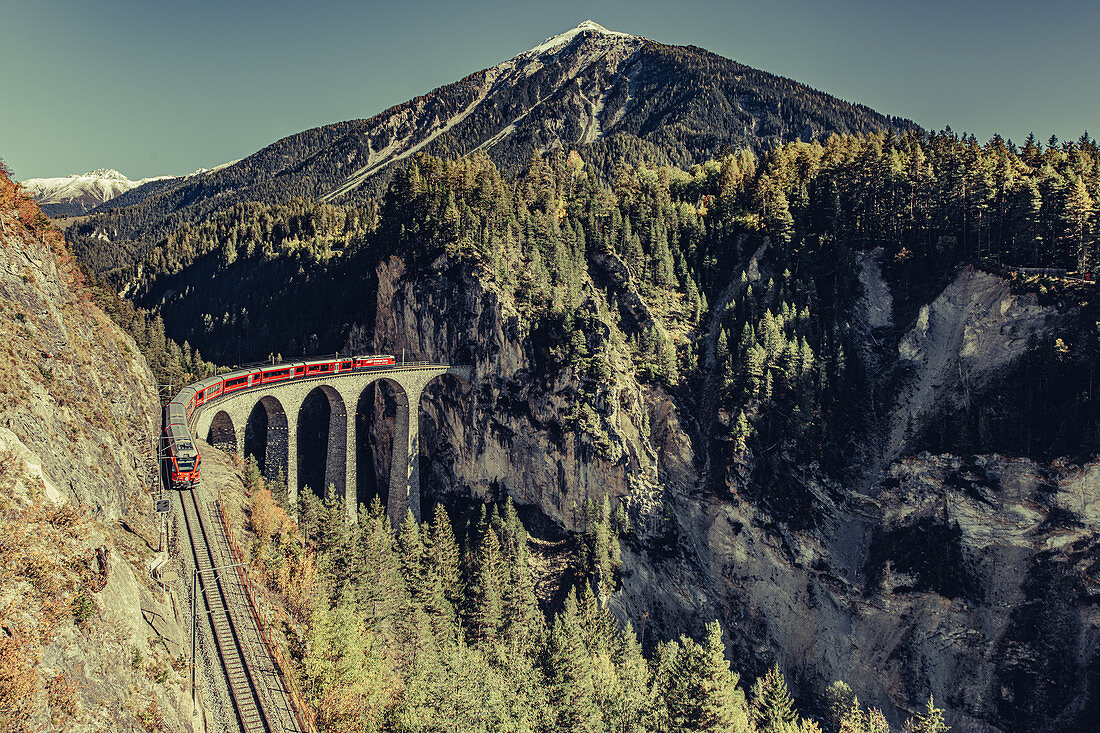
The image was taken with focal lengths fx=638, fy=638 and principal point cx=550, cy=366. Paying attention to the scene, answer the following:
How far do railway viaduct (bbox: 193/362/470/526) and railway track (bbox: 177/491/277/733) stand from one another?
50.1 ft

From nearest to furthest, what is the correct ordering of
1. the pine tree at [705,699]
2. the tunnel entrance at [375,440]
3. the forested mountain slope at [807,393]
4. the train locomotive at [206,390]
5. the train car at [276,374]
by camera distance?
the pine tree at [705,699] < the train locomotive at [206,390] < the forested mountain slope at [807,393] < the train car at [276,374] < the tunnel entrance at [375,440]

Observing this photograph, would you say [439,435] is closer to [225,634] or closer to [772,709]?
[225,634]

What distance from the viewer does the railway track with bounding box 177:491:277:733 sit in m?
28.5

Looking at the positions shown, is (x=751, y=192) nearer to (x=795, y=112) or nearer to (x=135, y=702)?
(x=135, y=702)

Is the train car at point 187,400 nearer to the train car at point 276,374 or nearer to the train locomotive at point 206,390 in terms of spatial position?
the train locomotive at point 206,390

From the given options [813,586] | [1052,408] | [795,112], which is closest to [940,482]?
[1052,408]

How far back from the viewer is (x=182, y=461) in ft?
132

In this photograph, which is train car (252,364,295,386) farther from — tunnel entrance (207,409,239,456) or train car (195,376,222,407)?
tunnel entrance (207,409,239,456)

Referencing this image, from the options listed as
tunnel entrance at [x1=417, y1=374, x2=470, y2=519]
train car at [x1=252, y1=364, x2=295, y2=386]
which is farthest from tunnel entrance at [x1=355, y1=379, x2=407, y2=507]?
train car at [x1=252, y1=364, x2=295, y2=386]

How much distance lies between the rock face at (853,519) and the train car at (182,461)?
37525 mm

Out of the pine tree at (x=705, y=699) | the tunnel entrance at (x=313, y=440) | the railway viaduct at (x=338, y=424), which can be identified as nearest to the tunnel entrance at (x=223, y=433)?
the railway viaduct at (x=338, y=424)

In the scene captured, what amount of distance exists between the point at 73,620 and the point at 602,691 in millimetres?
31477

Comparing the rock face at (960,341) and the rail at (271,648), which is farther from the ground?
the rock face at (960,341)

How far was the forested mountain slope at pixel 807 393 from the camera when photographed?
192ft
